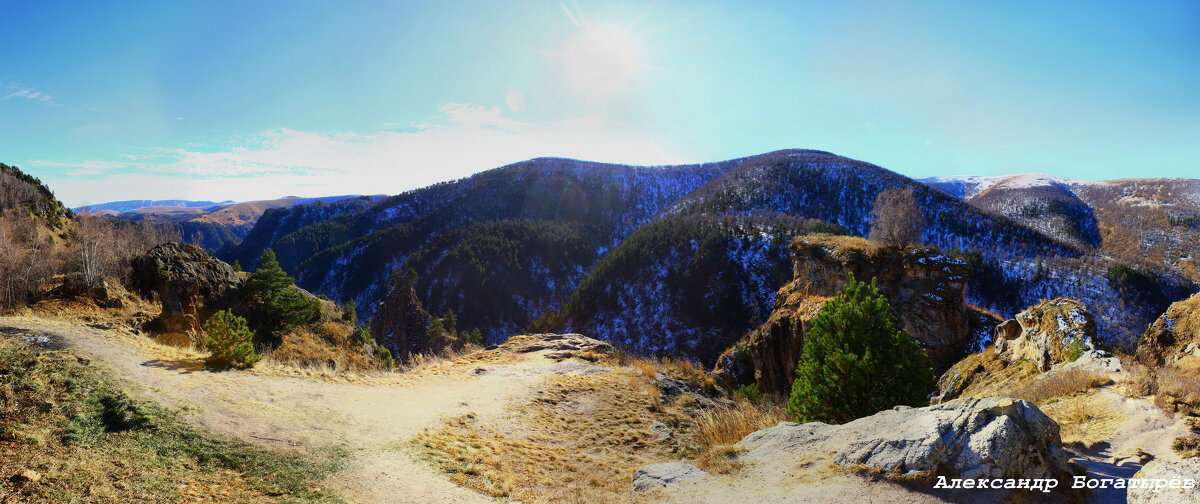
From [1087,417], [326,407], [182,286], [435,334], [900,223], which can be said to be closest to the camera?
[1087,417]

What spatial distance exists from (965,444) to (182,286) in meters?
24.1

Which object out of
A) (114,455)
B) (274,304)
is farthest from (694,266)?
(114,455)

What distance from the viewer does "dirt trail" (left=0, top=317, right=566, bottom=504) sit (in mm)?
7008

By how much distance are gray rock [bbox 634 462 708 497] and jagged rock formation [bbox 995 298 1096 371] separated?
1240 centimetres

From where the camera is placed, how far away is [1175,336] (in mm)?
11625

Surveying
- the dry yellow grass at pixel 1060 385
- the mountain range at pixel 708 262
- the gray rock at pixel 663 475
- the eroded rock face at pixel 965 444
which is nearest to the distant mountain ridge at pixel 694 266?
the mountain range at pixel 708 262

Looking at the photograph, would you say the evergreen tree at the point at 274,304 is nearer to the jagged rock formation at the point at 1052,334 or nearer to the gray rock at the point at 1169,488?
the gray rock at the point at 1169,488

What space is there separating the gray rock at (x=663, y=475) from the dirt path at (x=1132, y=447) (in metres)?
4.93

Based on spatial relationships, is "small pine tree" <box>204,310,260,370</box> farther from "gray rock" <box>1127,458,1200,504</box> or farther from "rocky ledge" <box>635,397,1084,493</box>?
"gray rock" <box>1127,458,1200,504</box>

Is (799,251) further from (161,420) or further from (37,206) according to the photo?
(37,206)

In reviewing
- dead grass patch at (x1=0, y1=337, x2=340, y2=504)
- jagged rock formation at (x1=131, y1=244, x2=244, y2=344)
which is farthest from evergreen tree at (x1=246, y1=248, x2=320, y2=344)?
dead grass patch at (x1=0, y1=337, x2=340, y2=504)

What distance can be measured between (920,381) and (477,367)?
13.8m

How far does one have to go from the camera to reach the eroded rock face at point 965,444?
17.8ft

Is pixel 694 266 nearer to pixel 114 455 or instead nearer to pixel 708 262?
pixel 708 262
